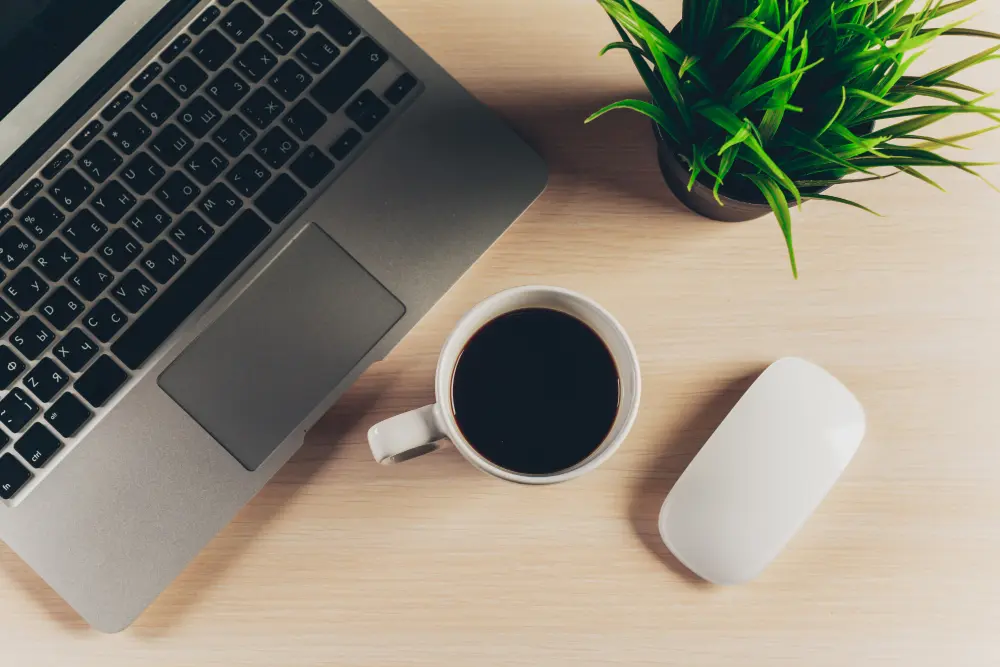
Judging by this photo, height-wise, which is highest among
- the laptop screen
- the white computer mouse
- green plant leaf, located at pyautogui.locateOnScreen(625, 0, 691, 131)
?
the laptop screen

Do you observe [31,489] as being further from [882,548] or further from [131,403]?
[882,548]

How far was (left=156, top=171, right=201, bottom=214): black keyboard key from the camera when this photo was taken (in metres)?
0.47

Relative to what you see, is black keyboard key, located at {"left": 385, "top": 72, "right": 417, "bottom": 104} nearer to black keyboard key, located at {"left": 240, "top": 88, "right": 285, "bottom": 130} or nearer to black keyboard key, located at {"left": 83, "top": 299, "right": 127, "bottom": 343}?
black keyboard key, located at {"left": 240, "top": 88, "right": 285, "bottom": 130}

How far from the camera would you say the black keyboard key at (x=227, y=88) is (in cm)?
48

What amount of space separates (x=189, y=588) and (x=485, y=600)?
192 millimetres

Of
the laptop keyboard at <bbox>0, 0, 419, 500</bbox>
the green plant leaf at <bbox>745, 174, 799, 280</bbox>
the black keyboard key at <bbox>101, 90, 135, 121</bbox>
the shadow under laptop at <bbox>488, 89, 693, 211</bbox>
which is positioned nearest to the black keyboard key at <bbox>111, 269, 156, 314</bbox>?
the laptop keyboard at <bbox>0, 0, 419, 500</bbox>

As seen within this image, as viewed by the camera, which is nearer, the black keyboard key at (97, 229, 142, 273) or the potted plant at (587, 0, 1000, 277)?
the potted plant at (587, 0, 1000, 277)

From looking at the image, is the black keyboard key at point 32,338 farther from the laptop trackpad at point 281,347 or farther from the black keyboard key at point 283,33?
the black keyboard key at point 283,33

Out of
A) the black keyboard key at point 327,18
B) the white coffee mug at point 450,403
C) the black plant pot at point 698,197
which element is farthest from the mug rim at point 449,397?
the black keyboard key at point 327,18

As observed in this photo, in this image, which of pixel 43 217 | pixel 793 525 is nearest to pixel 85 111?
pixel 43 217

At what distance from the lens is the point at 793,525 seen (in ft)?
1.50

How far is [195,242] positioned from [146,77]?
4.4 inches

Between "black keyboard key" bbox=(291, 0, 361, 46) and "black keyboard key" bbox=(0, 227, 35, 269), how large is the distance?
0.73ft

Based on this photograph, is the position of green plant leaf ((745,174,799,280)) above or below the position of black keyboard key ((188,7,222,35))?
below
